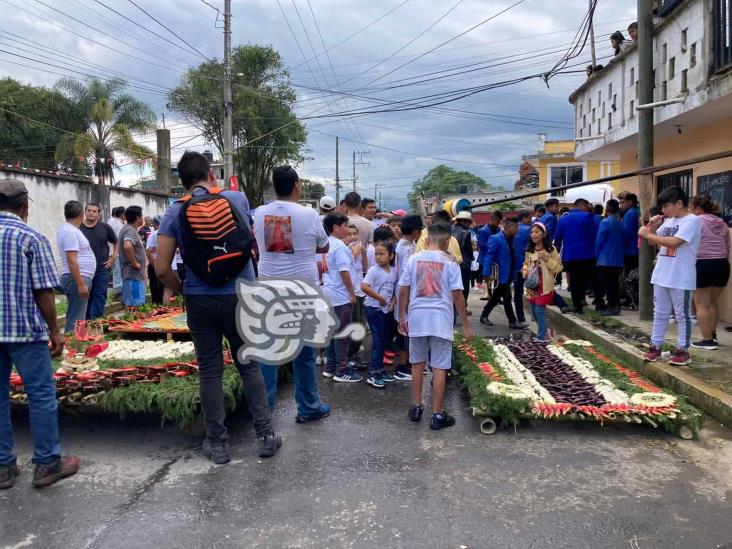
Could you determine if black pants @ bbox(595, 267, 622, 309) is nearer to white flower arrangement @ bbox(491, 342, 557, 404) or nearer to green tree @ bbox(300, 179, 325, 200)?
white flower arrangement @ bbox(491, 342, 557, 404)

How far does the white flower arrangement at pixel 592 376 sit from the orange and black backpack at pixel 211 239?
3.24m

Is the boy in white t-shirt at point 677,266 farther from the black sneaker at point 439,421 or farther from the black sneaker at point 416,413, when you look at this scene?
the black sneaker at point 416,413

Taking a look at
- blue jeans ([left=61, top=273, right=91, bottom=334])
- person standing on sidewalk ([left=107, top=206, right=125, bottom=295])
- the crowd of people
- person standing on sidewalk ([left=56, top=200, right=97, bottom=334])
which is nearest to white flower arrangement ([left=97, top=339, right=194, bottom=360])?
the crowd of people

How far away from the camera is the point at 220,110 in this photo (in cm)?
3838

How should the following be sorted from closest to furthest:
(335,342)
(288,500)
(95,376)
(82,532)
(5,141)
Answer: (82,532) < (288,500) < (95,376) < (335,342) < (5,141)

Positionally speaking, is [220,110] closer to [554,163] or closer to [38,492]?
[554,163]

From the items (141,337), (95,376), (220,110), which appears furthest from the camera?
(220,110)

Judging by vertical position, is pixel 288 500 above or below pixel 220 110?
below

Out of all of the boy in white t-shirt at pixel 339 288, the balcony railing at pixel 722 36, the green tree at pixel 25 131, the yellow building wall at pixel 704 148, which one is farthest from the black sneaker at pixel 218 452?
the green tree at pixel 25 131

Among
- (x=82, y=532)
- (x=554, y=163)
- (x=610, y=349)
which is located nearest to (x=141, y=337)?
(x=82, y=532)

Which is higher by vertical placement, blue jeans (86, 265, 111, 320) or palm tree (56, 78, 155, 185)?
palm tree (56, 78, 155, 185)

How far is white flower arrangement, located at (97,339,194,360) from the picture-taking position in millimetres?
5637

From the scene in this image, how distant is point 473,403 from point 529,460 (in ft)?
2.74

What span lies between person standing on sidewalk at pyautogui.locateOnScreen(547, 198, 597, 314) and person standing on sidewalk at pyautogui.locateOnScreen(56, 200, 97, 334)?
720 centimetres
